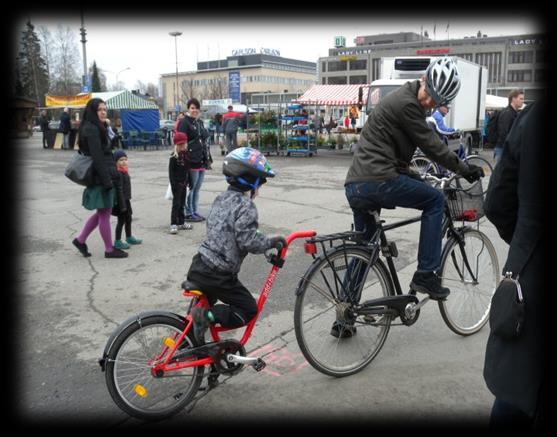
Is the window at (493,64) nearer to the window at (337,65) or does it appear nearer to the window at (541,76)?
the window at (337,65)

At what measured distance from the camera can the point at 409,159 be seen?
376 cm

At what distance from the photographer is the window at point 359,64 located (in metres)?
111

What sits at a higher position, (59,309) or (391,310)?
(391,310)

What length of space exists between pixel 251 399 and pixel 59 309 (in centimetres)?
247

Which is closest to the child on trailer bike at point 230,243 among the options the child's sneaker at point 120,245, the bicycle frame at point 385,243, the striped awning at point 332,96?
the bicycle frame at point 385,243

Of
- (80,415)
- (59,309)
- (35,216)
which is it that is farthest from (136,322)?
(35,216)

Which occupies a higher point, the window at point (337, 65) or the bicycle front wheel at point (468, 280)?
the window at point (337, 65)

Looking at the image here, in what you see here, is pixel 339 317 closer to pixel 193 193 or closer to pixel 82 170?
pixel 82 170

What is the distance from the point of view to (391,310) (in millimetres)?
3713

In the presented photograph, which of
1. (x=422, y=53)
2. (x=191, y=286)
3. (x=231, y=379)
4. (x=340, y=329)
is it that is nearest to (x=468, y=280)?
(x=340, y=329)

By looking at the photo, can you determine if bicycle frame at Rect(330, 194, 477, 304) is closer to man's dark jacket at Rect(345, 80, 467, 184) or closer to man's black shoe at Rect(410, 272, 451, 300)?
man's black shoe at Rect(410, 272, 451, 300)

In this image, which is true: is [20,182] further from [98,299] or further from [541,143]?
[541,143]

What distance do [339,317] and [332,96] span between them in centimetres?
2115

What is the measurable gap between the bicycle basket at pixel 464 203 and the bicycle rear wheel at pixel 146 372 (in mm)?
2245
